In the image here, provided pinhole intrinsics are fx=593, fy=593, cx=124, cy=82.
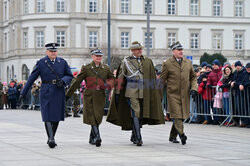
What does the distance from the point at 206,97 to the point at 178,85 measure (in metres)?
6.34

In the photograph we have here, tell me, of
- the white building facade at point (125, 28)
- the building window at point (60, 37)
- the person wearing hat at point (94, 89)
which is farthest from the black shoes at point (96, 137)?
the building window at point (60, 37)

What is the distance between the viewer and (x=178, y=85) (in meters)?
11.4

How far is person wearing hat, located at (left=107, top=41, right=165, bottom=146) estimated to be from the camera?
11.1 metres

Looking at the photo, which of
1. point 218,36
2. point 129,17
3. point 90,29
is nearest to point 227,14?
point 218,36

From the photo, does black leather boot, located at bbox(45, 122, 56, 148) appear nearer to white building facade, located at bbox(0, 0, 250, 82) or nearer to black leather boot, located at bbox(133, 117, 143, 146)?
black leather boot, located at bbox(133, 117, 143, 146)

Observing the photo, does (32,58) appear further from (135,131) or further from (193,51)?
(135,131)

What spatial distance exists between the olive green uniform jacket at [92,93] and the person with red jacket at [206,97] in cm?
681

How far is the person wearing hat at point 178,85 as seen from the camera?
11.3m

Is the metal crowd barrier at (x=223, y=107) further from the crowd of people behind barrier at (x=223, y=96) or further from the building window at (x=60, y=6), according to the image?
the building window at (x=60, y=6)

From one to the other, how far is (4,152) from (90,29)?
5711cm

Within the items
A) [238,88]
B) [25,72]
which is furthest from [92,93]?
[25,72]

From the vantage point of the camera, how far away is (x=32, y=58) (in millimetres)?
67438

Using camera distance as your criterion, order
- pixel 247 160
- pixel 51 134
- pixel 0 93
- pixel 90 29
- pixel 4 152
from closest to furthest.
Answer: pixel 247 160
pixel 4 152
pixel 51 134
pixel 0 93
pixel 90 29

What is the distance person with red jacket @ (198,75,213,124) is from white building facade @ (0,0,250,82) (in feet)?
154
